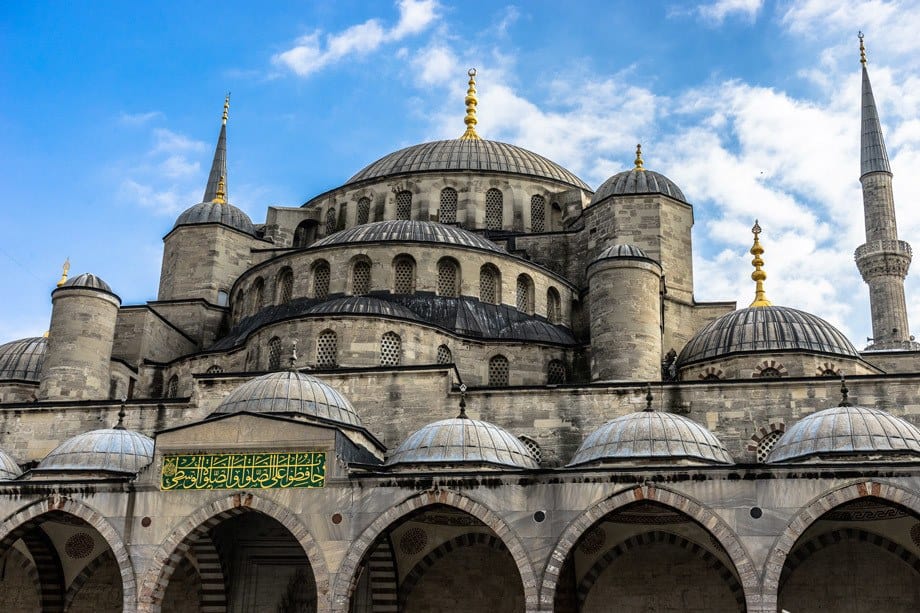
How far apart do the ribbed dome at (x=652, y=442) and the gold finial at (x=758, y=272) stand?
790 cm

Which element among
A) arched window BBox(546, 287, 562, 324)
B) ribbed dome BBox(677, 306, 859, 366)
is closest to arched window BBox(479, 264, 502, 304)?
arched window BBox(546, 287, 562, 324)

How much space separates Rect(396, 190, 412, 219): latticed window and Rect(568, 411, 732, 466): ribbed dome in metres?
13.5

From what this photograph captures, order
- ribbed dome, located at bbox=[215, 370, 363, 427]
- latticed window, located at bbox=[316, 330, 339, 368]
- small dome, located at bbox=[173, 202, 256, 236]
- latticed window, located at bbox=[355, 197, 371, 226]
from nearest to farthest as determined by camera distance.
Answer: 1. ribbed dome, located at bbox=[215, 370, 363, 427]
2. latticed window, located at bbox=[316, 330, 339, 368]
3. small dome, located at bbox=[173, 202, 256, 236]
4. latticed window, located at bbox=[355, 197, 371, 226]

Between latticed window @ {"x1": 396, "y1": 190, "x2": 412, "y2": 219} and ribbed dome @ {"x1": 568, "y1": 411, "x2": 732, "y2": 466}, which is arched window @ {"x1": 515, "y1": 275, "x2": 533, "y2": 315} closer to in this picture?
latticed window @ {"x1": 396, "y1": 190, "x2": 412, "y2": 219}

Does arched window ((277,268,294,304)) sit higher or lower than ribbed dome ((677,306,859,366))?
higher

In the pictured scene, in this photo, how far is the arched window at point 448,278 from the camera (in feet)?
74.4

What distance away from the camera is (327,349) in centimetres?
2020

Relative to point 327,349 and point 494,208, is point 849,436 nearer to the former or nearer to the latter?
point 327,349

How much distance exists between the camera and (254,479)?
15758 mm

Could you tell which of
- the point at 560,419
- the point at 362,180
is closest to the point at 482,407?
the point at 560,419

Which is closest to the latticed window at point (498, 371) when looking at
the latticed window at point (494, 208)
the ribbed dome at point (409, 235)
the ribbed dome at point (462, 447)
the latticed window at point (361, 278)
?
the ribbed dome at point (409, 235)

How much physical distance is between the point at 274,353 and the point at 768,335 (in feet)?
29.6

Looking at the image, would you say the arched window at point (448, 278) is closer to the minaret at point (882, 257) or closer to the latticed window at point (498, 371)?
the latticed window at point (498, 371)

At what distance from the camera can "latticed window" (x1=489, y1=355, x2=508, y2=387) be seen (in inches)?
839
